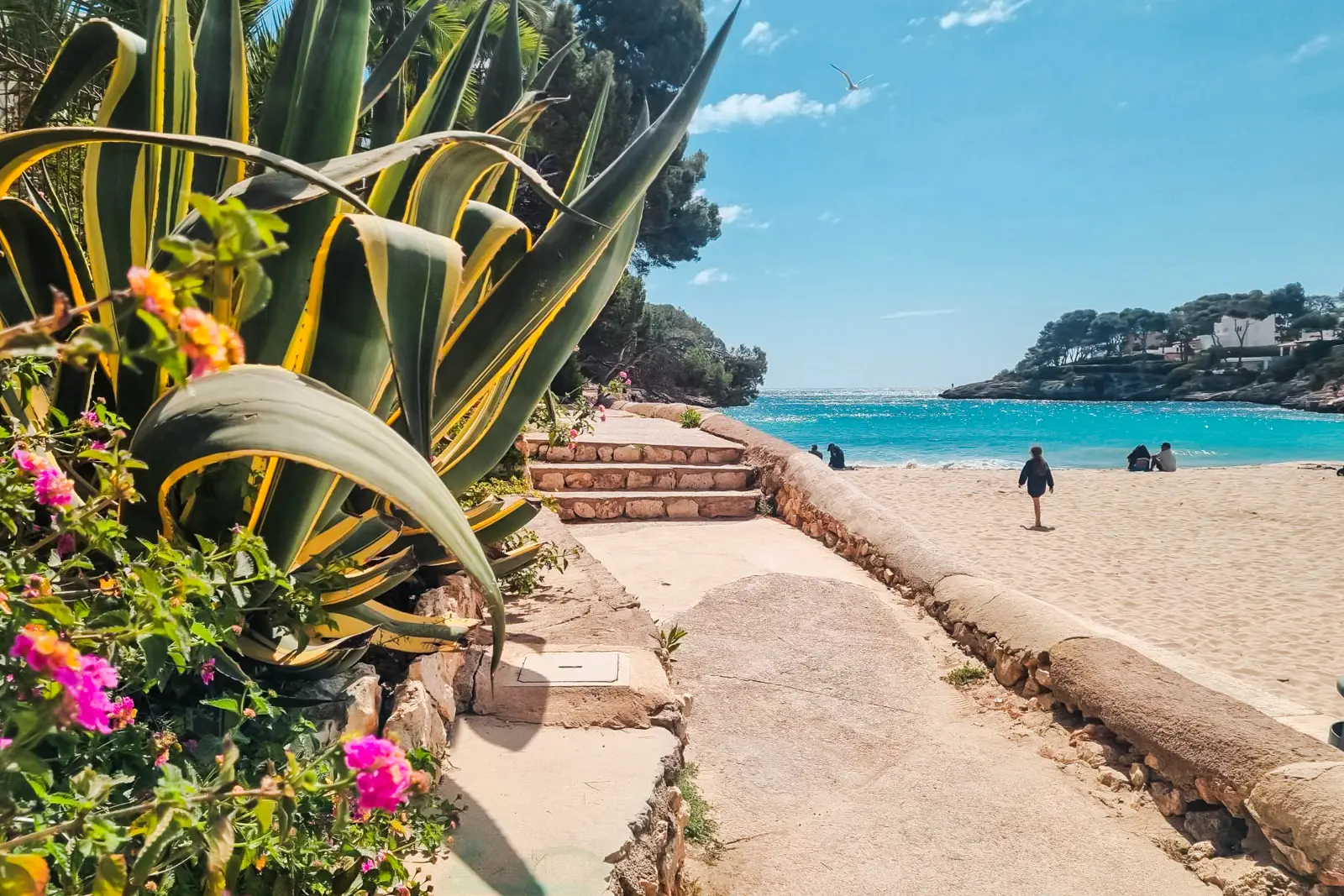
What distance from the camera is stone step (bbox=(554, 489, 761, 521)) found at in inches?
275

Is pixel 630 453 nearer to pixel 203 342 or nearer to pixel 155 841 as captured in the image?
pixel 155 841

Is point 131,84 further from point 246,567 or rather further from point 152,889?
point 152,889

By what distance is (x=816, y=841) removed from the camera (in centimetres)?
270

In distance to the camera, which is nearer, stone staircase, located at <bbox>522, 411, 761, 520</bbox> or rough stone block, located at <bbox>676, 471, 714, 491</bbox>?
stone staircase, located at <bbox>522, 411, 761, 520</bbox>

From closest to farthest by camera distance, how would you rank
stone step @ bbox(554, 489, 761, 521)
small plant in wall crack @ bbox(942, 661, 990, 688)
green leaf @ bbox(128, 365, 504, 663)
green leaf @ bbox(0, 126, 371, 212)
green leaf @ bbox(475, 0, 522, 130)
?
1. green leaf @ bbox(0, 126, 371, 212)
2. green leaf @ bbox(128, 365, 504, 663)
3. green leaf @ bbox(475, 0, 522, 130)
4. small plant in wall crack @ bbox(942, 661, 990, 688)
5. stone step @ bbox(554, 489, 761, 521)

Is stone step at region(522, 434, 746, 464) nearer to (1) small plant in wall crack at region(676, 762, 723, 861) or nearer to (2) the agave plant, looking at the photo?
(1) small plant in wall crack at region(676, 762, 723, 861)

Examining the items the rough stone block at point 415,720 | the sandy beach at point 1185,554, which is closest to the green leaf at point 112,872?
the rough stone block at point 415,720

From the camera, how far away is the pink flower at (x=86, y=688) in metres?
0.58

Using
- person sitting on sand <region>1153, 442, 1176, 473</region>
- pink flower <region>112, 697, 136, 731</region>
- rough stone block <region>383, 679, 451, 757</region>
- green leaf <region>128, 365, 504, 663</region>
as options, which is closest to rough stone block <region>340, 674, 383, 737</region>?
rough stone block <region>383, 679, 451, 757</region>

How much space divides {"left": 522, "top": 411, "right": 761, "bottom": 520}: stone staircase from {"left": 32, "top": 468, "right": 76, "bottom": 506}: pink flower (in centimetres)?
590

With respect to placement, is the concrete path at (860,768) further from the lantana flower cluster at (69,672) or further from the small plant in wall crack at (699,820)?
the lantana flower cluster at (69,672)

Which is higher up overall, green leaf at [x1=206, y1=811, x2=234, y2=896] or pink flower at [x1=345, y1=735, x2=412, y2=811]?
pink flower at [x1=345, y1=735, x2=412, y2=811]

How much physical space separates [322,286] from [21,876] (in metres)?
0.90

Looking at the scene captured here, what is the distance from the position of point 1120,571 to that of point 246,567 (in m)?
7.80
